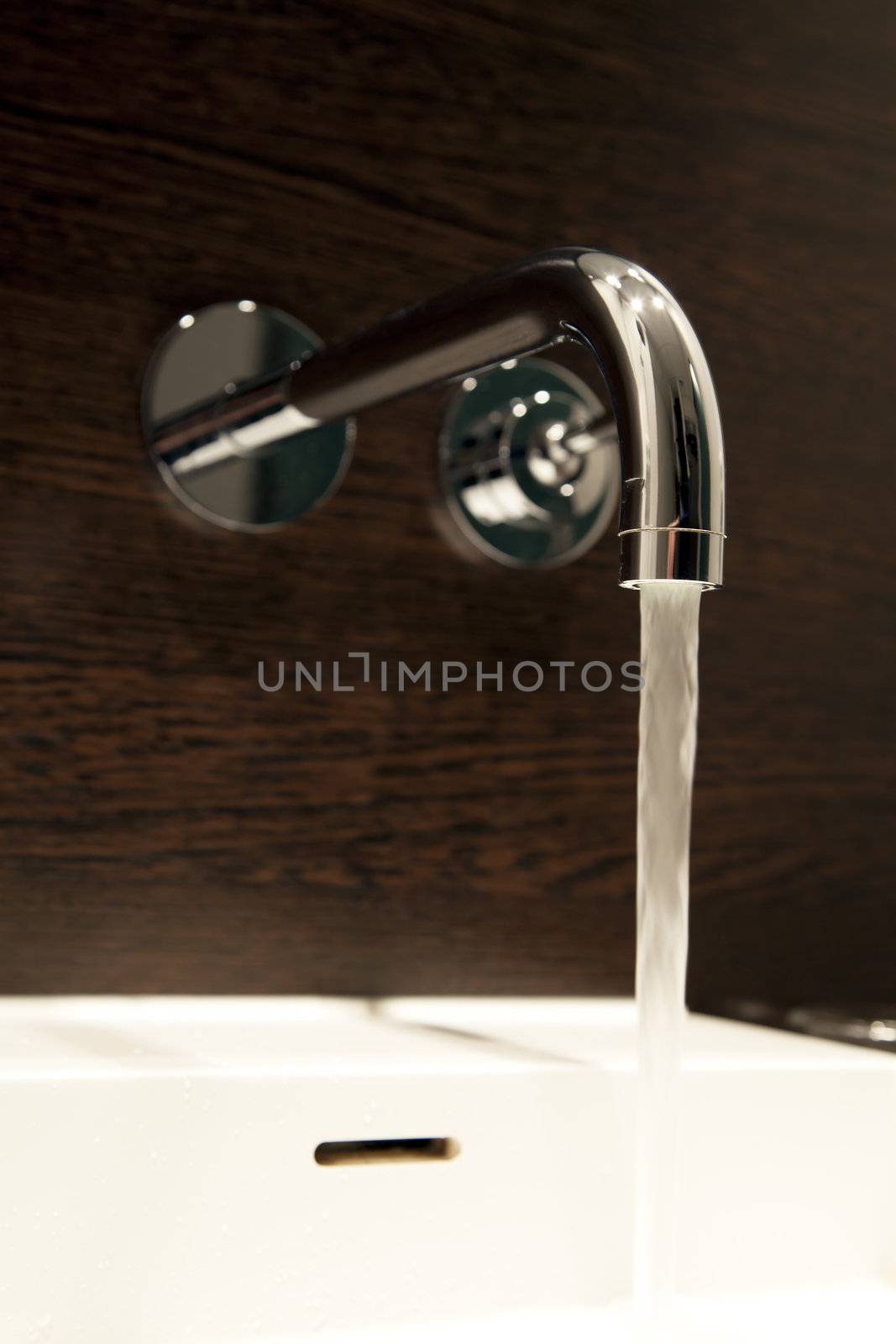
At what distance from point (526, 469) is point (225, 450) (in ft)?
0.48

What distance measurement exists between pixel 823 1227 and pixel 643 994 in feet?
0.66

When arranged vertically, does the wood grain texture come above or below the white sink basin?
above

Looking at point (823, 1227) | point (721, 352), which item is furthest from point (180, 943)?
point (721, 352)

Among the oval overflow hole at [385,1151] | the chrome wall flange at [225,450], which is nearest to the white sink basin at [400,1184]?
the oval overflow hole at [385,1151]

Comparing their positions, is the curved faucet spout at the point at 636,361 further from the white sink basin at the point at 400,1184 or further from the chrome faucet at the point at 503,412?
the white sink basin at the point at 400,1184

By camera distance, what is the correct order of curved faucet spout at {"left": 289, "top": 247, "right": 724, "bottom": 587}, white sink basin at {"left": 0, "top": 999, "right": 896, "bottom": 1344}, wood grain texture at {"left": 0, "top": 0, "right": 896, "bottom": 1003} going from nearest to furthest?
1. curved faucet spout at {"left": 289, "top": 247, "right": 724, "bottom": 587}
2. white sink basin at {"left": 0, "top": 999, "right": 896, "bottom": 1344}
3. wood grain texture at {"left": 0, "top": 0, "right": 896, "bottom": 1003}

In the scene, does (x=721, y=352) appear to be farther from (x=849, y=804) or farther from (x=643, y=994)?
(x=643, y=994)

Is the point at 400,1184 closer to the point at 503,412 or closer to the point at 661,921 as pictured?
the point at 661,921

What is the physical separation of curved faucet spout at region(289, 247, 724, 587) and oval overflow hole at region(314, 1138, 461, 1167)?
27cm

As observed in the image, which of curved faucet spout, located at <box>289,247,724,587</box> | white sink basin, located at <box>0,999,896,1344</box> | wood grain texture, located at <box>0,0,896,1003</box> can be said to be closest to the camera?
curved faucet spout, located at <box>289,247,724,587</box>

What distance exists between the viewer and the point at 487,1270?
1.81 ft

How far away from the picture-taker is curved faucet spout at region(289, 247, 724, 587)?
0.39 meters

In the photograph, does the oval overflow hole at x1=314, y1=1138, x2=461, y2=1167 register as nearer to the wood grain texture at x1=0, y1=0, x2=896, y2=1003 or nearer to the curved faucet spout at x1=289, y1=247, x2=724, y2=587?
the wood grain texture at x1=0, y1=0, x2=896, y2=1003

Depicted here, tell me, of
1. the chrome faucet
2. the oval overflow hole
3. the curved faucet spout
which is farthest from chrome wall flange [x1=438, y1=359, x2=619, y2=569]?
the oval overflow hole
